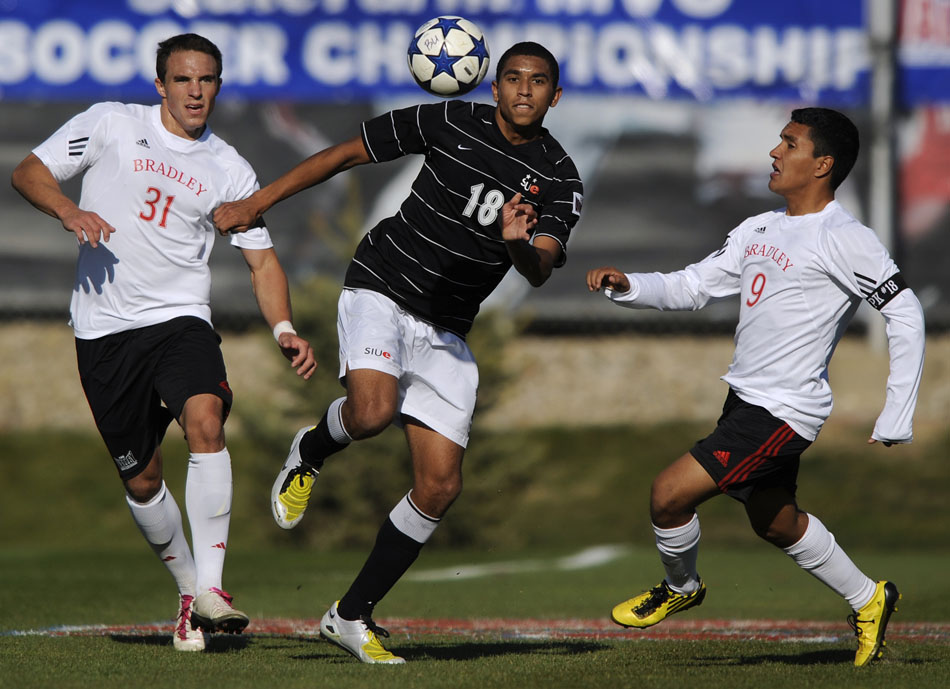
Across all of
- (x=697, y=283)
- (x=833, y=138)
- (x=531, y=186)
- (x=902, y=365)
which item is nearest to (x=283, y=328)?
(x=531, y=186)

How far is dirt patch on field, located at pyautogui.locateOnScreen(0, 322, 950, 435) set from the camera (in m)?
17.6

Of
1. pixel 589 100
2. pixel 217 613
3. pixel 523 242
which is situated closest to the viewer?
pixel 523 242

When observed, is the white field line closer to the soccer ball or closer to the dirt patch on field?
the dirt patch on field

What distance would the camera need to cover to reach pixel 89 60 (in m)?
17.0

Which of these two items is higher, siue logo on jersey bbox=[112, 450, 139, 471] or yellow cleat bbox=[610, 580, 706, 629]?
siue logo on jersey bbox=[112, 450, 139, 471]

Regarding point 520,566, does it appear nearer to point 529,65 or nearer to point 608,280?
point 608,280

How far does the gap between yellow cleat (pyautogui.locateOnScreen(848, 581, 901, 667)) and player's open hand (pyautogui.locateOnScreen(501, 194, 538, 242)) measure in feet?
7.56

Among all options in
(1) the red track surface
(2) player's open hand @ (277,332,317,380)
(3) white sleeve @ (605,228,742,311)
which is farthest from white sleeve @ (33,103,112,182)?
(3) white sleeve @ (605,228,742,311)

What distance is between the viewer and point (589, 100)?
16984 mm

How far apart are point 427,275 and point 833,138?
194 cm

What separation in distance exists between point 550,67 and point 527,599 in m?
5.10

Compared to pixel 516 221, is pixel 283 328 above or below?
below

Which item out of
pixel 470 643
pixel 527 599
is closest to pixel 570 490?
pixel 527 599

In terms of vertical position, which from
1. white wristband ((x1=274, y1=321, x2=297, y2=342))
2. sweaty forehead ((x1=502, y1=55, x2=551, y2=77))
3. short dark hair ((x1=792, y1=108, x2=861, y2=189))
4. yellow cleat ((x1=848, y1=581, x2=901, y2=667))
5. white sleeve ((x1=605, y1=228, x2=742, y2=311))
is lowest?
yellow cleat ((x1=848, y1=581, x2=901, y2=667))
